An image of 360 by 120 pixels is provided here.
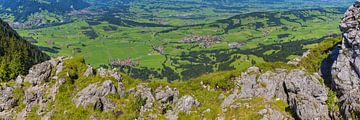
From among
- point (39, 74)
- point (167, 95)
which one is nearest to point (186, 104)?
point (167, 95)

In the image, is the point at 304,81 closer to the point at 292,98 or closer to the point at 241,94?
the point at 292,98

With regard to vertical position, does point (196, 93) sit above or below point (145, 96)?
above

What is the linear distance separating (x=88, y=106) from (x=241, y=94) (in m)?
30.1

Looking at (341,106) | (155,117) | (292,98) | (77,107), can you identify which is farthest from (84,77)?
(341,106)

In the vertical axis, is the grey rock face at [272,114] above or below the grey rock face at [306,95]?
below

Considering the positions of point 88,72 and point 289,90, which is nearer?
point 289,90

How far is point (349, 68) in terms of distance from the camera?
186 feet

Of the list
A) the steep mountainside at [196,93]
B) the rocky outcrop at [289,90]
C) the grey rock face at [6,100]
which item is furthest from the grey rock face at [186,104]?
the grey rock face at [6,100]

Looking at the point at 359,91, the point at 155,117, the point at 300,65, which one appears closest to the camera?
the point at 359,91

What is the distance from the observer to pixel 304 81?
63.5m

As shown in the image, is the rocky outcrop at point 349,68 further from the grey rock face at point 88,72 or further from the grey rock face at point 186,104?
the grey rock face at point 88,72

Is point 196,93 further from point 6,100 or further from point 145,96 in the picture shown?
point 6,100

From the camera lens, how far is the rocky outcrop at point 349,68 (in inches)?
2078

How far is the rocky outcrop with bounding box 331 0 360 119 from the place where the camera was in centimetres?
5278
